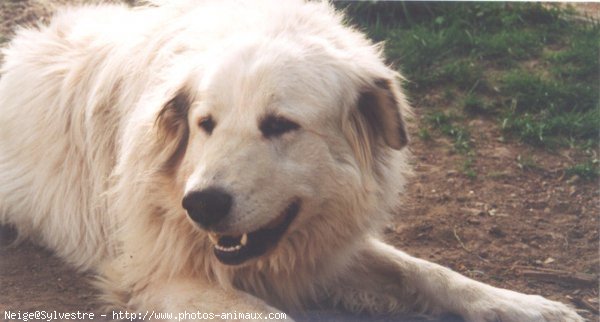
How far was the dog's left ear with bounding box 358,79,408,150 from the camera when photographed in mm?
4102

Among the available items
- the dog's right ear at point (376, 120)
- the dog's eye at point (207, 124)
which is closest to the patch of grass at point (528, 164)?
the dog's right ear at point (376, 120)

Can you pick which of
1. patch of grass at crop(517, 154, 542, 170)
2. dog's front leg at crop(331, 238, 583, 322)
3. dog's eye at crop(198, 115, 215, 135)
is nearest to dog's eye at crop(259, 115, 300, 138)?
dog's eye at crop(198, 115, 215, 135)

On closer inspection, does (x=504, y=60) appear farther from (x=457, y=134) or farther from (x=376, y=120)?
(x=376, y=120)

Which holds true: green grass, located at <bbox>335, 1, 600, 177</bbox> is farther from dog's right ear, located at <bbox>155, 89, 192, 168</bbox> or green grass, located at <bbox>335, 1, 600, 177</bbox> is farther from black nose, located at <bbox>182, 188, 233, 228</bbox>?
black nose, located at <bbox>182, 188, 233, 228</bbox>

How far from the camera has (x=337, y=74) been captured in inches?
159

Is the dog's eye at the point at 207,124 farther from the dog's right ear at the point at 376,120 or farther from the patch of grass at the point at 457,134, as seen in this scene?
the patch of grass at the point at 457,134

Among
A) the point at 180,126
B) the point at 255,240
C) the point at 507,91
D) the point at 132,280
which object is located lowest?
the point at 507,91

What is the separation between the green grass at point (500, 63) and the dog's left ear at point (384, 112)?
2.40 meters

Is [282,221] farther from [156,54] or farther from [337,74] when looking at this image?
[156,54]

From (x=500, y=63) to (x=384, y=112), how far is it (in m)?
3.47

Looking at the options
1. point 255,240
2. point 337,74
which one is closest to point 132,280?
point 255,240

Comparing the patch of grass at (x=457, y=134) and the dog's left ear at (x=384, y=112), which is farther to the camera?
the patch of grass at (x=457, y=134)

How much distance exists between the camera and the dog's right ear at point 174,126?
403 cm

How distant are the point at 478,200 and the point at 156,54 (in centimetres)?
249
